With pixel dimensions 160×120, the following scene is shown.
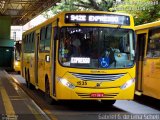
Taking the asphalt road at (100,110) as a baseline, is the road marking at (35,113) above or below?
above

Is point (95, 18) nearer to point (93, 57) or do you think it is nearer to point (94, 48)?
point (94, 48)

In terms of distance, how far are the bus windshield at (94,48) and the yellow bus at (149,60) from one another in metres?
1.17

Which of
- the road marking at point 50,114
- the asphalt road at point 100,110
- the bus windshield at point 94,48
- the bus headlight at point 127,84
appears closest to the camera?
the road marking at point 50,114

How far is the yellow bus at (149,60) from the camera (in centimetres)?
1303

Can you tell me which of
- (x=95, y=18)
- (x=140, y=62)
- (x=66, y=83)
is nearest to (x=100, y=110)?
(x=66, y=83)

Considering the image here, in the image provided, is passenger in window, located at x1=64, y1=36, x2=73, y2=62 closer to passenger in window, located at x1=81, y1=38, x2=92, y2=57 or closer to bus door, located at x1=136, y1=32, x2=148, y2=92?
passenger in window, located at x1=81, y1=38, x2=92, y2=57

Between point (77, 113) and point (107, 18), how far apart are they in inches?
114

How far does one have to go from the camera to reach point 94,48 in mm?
12133

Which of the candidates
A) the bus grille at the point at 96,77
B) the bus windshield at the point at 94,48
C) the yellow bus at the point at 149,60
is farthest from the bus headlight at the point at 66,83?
the yellow bus at the point at 149,60

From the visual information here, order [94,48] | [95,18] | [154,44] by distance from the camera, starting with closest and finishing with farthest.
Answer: [94,48], [95,18], [154,44]

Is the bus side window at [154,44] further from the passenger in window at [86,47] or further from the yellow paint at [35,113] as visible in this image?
the yellow paint at [35,113]

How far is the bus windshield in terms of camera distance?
12.0 meters

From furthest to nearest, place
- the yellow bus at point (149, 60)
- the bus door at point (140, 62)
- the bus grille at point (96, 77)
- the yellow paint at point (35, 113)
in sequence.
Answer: the bus door at point (140, 62)
the yellow bus at point (149, 60)
the bus grille at point (96, 77)
the yellow paint at point (35, 113)

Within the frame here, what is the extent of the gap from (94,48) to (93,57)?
11.0 inches
